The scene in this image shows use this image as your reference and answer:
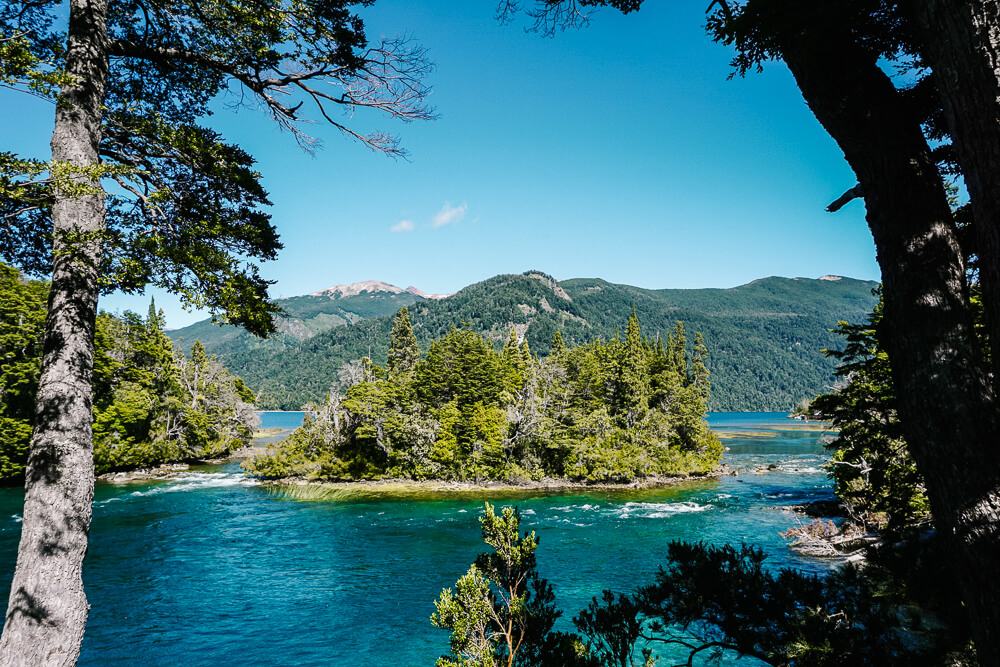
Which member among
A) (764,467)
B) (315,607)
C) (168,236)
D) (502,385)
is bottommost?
(764,467)

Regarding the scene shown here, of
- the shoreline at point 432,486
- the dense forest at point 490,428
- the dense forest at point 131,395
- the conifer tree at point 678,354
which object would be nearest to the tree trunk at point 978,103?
the dense forest at point 131,395

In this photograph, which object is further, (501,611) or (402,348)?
(402,348)

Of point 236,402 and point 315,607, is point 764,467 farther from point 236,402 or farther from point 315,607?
point 236,402

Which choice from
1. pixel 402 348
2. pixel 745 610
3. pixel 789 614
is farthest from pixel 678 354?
pixel 745 610

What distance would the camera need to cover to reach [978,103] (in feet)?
8.50

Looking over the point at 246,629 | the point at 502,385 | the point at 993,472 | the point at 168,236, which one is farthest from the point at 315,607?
the point at 502,385

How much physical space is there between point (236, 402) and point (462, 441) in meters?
34.1

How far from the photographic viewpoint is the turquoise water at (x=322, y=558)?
13.4m

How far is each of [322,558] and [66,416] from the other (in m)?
18.4

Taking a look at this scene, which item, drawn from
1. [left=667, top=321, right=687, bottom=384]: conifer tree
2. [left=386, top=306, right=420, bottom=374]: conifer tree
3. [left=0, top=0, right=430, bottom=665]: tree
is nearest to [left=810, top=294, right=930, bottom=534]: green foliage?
[left=0, top=0, right=430, bottom=665]: tree

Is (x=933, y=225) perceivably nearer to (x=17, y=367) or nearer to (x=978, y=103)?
(x=978, y=103)

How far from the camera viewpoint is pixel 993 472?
8.72 feet

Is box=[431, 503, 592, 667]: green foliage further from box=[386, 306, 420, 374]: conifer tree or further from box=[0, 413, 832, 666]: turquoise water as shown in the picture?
box=[386, 306, 420, 374]: conifer tree

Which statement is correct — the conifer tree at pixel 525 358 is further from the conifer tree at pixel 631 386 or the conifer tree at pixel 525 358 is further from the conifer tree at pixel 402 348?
the conifer tree at pixel 402 348
